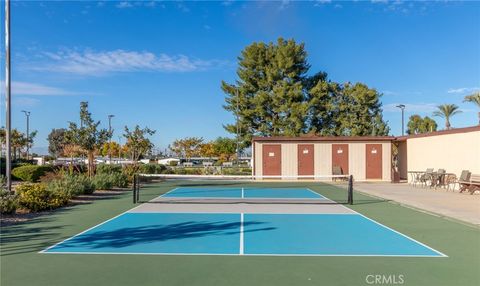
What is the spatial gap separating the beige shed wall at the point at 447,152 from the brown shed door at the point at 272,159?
27.1 feet

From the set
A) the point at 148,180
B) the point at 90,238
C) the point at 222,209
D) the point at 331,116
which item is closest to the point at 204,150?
the point at 331,116

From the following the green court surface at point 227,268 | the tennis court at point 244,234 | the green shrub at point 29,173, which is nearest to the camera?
the green court surface at point 227,268

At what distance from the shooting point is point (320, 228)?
11227mm

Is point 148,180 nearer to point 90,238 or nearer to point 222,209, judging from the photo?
point 222,209

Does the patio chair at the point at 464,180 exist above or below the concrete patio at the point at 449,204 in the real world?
above

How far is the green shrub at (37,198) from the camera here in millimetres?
14070

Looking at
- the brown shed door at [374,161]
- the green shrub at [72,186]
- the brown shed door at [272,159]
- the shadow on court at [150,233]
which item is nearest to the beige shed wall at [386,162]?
the brown shed door at [374,161]

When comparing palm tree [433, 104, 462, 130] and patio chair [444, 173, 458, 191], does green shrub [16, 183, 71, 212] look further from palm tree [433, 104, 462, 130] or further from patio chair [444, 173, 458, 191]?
palm tree [433, 104, 462, 130]

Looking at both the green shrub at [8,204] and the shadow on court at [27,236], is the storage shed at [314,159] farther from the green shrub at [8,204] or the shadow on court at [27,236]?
the shadow on court at [27,236]

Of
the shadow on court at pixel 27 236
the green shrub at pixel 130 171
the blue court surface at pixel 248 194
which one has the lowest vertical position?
the shadow on court at pixel 27 236

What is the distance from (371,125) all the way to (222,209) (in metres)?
41.8

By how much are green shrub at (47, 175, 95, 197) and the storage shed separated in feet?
43.6

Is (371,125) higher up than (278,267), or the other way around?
(371,125)

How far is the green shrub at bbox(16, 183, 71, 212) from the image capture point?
14070mm
